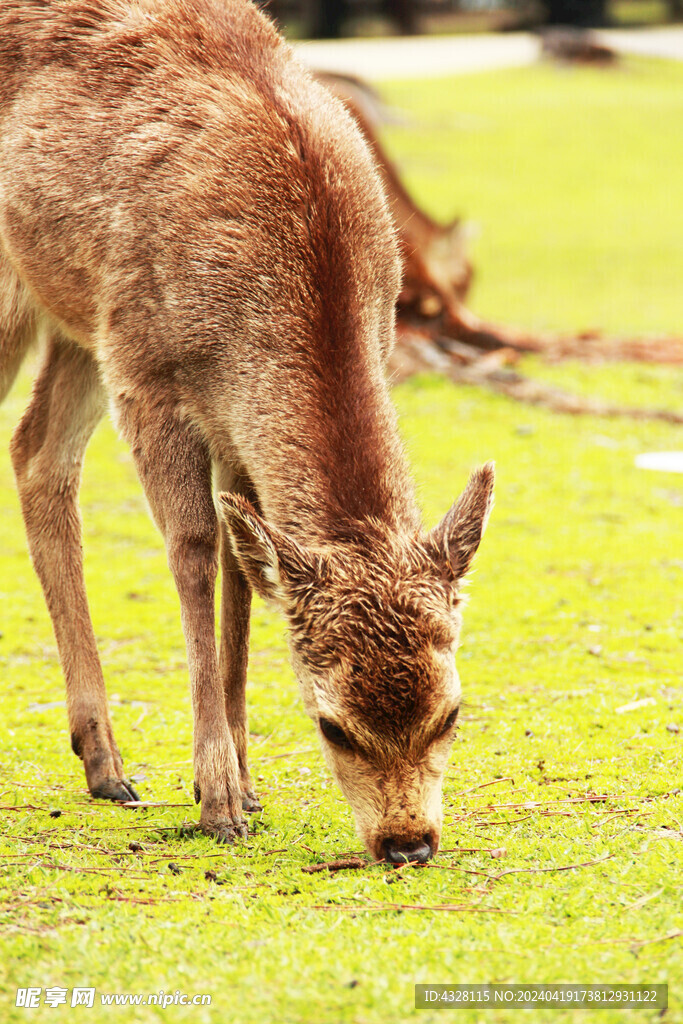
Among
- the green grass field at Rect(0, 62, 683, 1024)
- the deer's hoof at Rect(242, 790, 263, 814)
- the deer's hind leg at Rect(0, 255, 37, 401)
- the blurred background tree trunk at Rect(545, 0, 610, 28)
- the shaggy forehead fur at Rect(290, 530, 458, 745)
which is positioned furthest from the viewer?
the blurred background tree trunk at Rect(545, 0, 610, 28)

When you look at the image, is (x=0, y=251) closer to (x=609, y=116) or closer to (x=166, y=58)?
(x=166, y=58)

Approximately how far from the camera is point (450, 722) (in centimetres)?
522

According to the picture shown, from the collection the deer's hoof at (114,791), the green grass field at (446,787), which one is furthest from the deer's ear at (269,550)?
the deer's hoof at (114,791)

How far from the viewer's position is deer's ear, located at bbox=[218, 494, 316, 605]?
524 centimetres

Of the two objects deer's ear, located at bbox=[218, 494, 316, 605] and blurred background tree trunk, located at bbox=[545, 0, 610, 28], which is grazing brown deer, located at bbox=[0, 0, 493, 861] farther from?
blurred background tree trunk, located at bbox=[545, 0, 610, 28]

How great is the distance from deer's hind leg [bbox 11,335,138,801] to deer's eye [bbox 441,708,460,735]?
91.3 inches

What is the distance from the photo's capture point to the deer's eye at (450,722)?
5.18m

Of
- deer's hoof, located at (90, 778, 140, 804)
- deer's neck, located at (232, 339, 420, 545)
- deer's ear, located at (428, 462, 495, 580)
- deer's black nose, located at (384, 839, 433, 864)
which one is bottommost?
deer's hoof, located at (90, 778, 140, 804)

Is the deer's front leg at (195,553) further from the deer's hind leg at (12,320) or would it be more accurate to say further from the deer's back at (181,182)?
the deer's hind leg at (12,320)

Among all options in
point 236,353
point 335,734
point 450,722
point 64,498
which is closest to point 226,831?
point 335,734

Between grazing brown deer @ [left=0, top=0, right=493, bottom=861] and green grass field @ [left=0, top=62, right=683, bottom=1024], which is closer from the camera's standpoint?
green grass field @ [left=0, top=62, right=683, bottom=1024]

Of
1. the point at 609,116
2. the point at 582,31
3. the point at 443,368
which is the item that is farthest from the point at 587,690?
the point at 582,31

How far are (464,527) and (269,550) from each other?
92 cm

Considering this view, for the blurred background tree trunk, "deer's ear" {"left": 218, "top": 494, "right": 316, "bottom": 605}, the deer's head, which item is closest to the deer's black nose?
the deer's head
